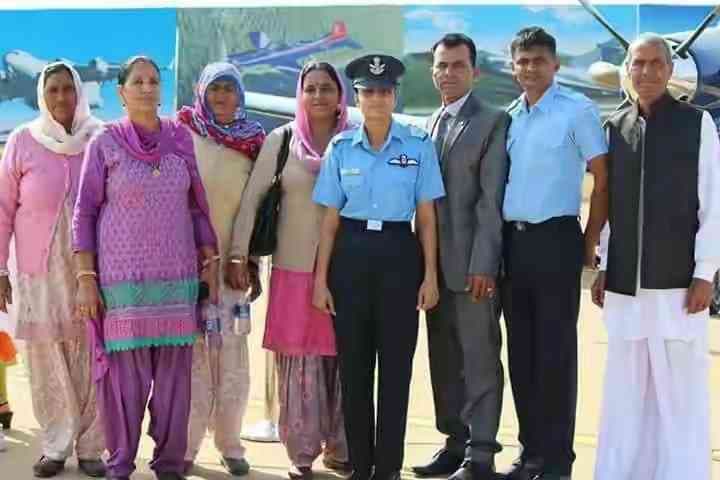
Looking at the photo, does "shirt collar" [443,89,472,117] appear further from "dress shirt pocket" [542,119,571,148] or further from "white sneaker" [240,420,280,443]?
"white sneaker" [240,420,280,443]

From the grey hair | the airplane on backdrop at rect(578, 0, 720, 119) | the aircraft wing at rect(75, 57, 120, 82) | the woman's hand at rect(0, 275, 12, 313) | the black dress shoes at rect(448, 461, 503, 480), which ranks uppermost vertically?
the aircraft wing at rect(75, 57, 120, 82)

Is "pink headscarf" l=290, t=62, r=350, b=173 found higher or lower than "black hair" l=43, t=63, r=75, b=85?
lower

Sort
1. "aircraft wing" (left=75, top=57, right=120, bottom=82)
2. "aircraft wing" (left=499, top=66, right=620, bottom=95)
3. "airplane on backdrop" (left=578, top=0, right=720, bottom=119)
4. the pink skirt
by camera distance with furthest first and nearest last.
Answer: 1. "aircraft wing" (left=75, top=57, right=120, bottom=82)
2. "aircraft wing" (left=499, top=66, right=620, bottom=95)
3. "airplane on backdrop" (left=578, top=0, right=720, bottom=119)
4. the pink skirt

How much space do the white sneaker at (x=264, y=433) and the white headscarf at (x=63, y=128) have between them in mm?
1608

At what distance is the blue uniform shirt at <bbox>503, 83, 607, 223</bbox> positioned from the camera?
160 inches

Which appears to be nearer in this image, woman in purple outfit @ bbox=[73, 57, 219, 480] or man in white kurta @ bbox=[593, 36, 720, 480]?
man in white kurta @ bbox=[593, 36, 720, 480]

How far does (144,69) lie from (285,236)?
2.89 feet

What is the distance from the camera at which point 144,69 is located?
13.8 feet

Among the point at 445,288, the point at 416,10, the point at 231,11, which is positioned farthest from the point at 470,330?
the point at 231,11

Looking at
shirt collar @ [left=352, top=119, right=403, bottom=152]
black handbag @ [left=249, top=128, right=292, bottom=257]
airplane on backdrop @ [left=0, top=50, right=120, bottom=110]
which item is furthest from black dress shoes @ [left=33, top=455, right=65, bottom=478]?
airplane on backdrop @ [left=0, top=50, right=120, bottom=110]

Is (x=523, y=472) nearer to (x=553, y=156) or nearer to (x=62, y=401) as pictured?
(x=553, y=156)

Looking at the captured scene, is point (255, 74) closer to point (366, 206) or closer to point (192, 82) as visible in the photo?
point (192, 82)

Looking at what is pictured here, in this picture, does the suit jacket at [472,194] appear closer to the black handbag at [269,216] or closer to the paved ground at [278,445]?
the black handbag at [269,216]

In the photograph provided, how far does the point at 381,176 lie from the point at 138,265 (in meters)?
1.01
